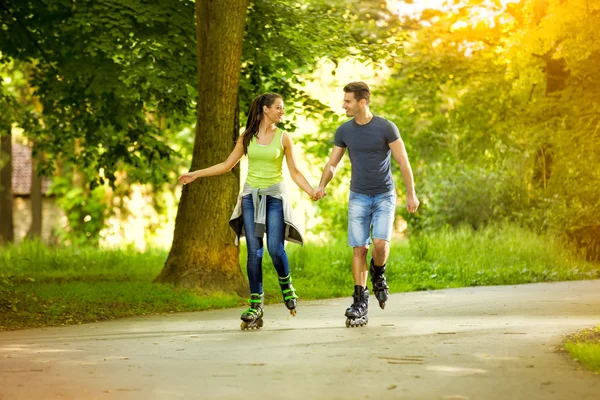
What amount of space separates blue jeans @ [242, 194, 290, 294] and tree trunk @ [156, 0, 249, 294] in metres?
3.94

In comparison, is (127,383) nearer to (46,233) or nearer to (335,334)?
(335,334)

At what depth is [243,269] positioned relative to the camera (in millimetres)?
19125

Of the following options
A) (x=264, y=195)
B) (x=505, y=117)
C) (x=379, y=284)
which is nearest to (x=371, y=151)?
(x=264, y=195)

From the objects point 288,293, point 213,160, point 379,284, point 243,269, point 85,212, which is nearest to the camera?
point 288,293

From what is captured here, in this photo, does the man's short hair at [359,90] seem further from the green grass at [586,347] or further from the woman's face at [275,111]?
the green grass at [586,347]

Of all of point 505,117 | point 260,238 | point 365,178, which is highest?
point 505,117

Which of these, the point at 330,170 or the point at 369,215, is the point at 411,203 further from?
the point at 330,170

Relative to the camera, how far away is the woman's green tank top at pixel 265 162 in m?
11.1

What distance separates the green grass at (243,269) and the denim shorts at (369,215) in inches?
134

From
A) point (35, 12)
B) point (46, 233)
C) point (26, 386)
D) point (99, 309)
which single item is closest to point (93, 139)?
Result: point (35, 12)

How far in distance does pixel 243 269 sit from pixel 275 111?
27.1 feet

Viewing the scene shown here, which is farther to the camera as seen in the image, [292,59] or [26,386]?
[292,59]

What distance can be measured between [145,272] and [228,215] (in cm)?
435

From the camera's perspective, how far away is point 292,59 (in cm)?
1930
